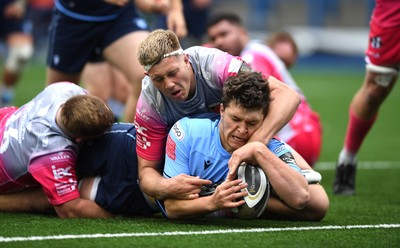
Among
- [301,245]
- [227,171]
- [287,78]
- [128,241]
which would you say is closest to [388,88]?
[287,78]

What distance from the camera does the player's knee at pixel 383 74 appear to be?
6.23 metres

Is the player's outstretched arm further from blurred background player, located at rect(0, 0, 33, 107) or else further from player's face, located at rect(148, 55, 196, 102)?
blurred background player, located at rect(0, 0, 33, 107)

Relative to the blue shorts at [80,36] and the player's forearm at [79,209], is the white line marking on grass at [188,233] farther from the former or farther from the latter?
the blue shorts at [80,36]

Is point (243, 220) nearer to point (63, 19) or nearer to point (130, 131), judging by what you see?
point (130, 131)

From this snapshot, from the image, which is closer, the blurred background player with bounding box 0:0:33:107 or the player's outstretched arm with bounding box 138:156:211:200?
the player's outstretched arm with bounding box 138:156:211:200

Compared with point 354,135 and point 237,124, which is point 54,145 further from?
point 354,135

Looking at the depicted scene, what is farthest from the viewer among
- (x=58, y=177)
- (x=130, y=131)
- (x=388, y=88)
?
(x=388, y=88)

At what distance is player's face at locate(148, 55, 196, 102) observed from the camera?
479 centimetres

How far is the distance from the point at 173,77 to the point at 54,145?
2.70 feet

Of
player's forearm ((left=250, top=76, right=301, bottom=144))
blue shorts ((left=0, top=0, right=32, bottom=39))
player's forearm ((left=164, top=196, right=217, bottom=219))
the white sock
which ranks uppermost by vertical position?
player's forearm ((left=250, top=76, right=301, bottom=144))

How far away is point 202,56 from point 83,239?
1.38m

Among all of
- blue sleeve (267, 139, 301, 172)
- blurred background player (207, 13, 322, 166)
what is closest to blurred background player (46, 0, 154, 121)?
blurred background player (207, 13, 322, 166)

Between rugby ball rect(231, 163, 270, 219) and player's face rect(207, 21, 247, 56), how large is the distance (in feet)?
11.8

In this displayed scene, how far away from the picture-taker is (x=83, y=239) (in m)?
4.29
